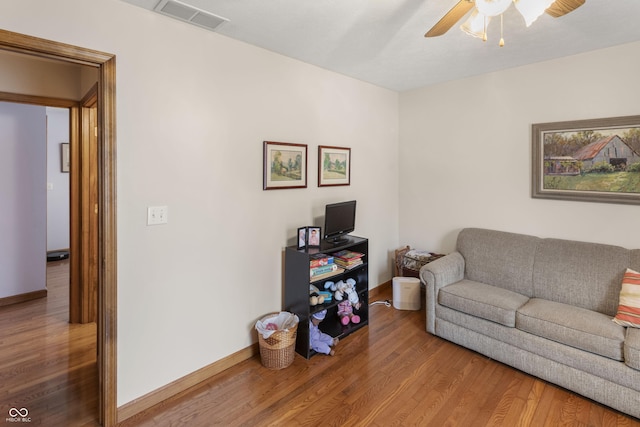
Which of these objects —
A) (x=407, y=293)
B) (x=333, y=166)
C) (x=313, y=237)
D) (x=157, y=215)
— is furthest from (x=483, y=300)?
(x=157, y=215)

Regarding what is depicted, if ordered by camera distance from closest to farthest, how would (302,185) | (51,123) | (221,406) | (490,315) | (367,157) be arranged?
(221,406)
(490,315)
(302,185)
(367,157)
(51,123)

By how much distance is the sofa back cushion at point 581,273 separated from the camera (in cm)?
246

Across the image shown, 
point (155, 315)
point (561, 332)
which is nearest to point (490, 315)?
point (561, 332)

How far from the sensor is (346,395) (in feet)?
7.23

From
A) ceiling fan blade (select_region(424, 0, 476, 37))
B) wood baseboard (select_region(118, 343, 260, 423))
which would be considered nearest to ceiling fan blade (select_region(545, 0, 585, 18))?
ceiling fan blade (select_region(424, 0, 476, 37))

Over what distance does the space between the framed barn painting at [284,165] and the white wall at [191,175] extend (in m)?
0.06

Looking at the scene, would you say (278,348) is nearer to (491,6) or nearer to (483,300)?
(483,300)

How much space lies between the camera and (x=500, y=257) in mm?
3021

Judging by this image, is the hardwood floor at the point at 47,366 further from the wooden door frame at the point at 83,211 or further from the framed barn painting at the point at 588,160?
the framed barn painting at the point at 588,160

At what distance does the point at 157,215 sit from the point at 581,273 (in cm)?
312

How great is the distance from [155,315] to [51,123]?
5.33m

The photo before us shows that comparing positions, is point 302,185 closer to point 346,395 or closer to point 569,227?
point 346,395

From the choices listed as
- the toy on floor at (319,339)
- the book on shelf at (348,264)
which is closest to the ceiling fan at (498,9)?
the book on shelf at (348,264)

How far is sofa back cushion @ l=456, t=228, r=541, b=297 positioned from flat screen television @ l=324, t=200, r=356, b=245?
1166mm
